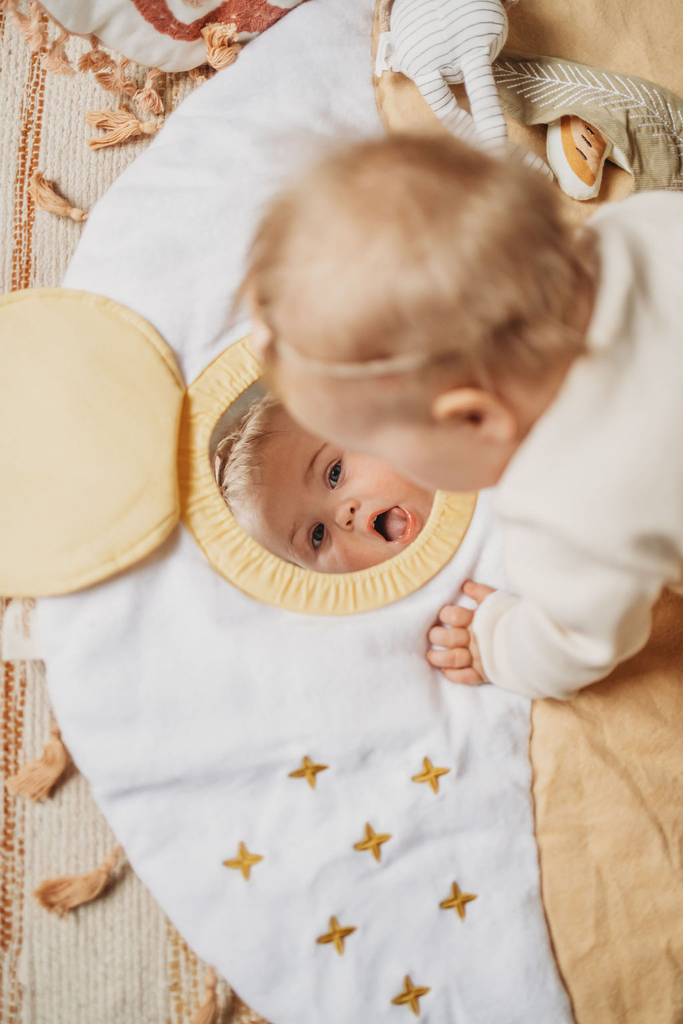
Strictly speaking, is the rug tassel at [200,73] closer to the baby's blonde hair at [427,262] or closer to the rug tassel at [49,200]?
the rug tassel at [49,200]

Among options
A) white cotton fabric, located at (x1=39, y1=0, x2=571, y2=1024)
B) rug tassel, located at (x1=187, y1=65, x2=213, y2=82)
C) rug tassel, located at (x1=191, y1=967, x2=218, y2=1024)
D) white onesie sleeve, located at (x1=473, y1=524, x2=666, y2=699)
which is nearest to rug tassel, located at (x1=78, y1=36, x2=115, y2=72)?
rug tassel, located at (x1=187, y1=65, x2=213, y2=82)

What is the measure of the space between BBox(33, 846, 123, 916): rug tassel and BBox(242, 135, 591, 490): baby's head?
23.2 inches

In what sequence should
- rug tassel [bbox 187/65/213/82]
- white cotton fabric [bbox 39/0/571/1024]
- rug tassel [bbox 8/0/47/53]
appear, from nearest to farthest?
white cotton fabric [bbox 39/0/571/1024] → rug tassel [bbox 8/0/47/53] → rug tassel [bbox 187/65/213/82]

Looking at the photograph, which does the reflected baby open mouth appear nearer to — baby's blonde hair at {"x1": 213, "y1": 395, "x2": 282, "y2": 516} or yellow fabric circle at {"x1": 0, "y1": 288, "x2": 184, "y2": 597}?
baby's blonde hair at {"x1": 213, "y1": 395, "x2": 282, "y2": 516}

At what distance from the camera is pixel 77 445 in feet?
2.84

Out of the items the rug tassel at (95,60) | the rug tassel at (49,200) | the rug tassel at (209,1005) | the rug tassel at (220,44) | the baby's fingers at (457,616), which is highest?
the rug tassel at (220,44)

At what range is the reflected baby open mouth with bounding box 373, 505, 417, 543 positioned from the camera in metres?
1.14

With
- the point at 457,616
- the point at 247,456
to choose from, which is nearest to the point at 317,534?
the point at 247,456

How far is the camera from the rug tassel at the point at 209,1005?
83 centimetres

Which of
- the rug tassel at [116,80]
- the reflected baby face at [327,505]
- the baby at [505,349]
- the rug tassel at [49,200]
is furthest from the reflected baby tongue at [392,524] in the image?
the rug tassel at [116,80]

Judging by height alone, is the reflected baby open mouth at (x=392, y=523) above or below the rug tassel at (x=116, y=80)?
below

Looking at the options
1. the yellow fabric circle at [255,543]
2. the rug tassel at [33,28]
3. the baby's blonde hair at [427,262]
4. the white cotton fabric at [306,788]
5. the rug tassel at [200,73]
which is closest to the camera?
the baby's blonde hair at [427,262]

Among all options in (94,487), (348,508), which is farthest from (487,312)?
(348,508)

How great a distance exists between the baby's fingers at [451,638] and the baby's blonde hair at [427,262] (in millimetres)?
412
